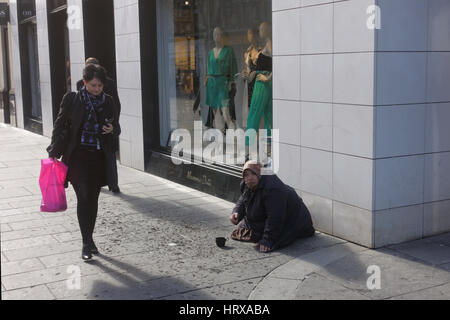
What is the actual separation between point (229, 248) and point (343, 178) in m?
1.32

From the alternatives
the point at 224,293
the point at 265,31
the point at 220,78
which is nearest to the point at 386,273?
the point at 224,293

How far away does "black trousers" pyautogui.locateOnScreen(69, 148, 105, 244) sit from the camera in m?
5.53

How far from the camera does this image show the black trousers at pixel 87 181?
553cm

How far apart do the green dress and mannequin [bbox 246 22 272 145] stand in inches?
26.1

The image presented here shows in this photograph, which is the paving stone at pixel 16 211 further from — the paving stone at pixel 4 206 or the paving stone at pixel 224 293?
the paving stone at pixel 224 293

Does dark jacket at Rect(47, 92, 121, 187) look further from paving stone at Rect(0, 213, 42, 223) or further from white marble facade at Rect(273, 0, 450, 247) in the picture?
white marble facade at Rect(273, 0, 450, 247)

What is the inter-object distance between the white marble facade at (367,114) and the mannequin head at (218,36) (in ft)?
6.35

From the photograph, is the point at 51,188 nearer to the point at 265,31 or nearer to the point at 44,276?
the point at 44,276

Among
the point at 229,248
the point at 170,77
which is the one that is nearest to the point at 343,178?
the point at 229,248

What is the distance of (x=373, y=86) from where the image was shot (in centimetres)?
545

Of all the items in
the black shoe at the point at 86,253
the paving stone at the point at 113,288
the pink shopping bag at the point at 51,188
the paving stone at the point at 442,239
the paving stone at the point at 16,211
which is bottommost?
the paving stone at the point at 113,288

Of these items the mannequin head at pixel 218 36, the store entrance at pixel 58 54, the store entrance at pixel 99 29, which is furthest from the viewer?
the store entrance at pixel 58 54

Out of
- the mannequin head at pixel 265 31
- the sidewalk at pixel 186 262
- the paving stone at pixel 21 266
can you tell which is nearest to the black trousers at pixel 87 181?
the sidewalk at pixel 186 262
